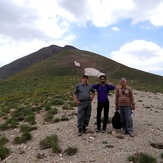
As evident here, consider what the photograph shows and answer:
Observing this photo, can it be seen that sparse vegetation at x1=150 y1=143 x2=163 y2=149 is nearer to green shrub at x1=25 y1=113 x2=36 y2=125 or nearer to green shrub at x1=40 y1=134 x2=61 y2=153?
green shrub at x1=40 y1=134 x2=61 y2=153

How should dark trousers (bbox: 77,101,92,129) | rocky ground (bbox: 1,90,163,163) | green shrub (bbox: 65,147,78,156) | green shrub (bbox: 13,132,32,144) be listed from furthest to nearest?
1. dark trousers (bbox: 77,101,92,129)
2. green shrub (bbox: 13,132,32,144)
3. green shrub (bbox: 65,147,78,156)
4. rocky ground (bbox: 1,90,163,163)

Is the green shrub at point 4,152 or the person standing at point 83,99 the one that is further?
the person standing at point 83,99

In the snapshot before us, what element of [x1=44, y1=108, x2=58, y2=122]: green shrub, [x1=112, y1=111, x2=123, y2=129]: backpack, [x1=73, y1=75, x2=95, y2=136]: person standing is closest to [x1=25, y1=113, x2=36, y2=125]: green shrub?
[x1=44, y1=108, x2=58, y2=122]: green shrub

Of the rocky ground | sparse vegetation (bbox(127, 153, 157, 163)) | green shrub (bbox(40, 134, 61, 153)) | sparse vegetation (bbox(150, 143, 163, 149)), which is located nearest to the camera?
sparse vegetation (bbox(127, 153, 157, 163))

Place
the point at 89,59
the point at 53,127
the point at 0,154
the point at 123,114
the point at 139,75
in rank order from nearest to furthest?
the point at 0,154 → the point at 123,114 → the point at 53,127 → the point at 139,75 → the point at 89,59

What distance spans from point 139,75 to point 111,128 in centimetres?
7231

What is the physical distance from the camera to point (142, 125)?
45.9 feet

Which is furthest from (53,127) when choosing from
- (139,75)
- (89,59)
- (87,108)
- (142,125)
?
(89,59)

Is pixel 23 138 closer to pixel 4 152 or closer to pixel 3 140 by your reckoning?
pixel 3 140

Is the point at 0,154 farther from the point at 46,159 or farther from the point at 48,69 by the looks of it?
the point at 48,69

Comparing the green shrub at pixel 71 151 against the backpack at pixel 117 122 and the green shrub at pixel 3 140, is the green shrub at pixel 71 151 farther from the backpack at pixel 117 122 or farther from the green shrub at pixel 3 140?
the green shrub at pixel 3 140

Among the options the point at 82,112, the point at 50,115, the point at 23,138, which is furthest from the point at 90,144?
the point at 50,115

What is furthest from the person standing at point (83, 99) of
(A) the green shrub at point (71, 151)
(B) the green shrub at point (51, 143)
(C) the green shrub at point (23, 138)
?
(C) the green shrub at point (23, 138)

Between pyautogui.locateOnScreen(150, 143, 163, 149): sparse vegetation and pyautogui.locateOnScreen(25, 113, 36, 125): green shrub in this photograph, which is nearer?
pyautogui.locateOnScreen(150, 143, 163, 149): sparse vegetation
